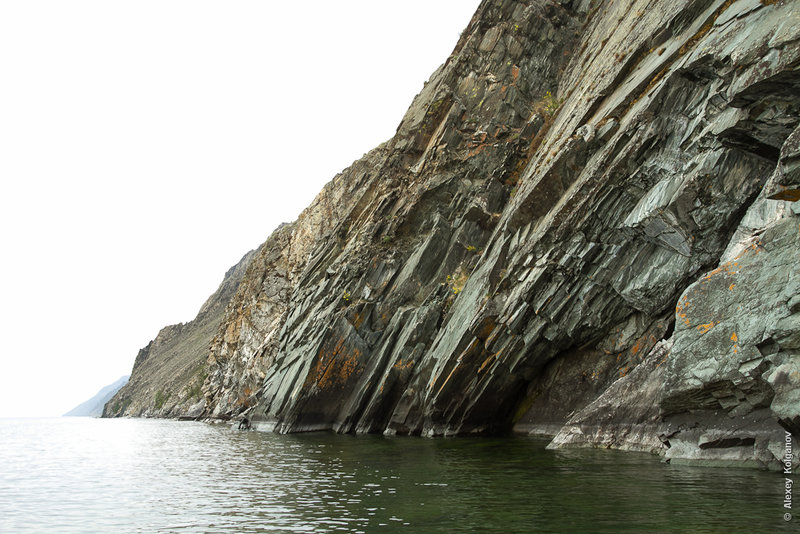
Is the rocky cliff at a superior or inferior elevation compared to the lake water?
superior

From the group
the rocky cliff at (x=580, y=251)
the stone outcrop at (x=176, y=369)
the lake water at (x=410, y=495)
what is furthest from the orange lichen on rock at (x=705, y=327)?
the stone outcrop at (x=176, y=369)

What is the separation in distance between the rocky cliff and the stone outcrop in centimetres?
6119

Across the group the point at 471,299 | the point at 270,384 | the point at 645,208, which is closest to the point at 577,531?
the point at 645,208

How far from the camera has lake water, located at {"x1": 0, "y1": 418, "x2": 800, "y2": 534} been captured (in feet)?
32.9

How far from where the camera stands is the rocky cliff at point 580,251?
593 inches

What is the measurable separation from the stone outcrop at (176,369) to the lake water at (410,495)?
75.4m

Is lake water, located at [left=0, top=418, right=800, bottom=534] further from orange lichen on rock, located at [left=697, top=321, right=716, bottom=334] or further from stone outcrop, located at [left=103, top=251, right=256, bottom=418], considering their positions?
stone outcrop, located at [left=103, top=251, right=256, bottom=418]

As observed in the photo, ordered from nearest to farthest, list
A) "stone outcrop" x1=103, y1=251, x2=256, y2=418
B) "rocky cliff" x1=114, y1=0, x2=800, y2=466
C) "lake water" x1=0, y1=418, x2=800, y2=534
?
"lake water" x1=0, y1=418, x2=800, y2=534, "rocky cliff" x1=114, y1=0, x2=800, y2=466, "stone outcrop" x1=103, y1=251, x2=256, y2=418

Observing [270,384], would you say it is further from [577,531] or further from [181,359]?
[181,359]

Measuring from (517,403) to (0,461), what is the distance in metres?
28.5

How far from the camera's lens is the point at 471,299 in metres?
31.2

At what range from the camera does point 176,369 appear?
131 m

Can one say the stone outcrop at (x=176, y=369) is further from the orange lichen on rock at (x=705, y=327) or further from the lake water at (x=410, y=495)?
the orange lichen on rock at (x=705, y=327)

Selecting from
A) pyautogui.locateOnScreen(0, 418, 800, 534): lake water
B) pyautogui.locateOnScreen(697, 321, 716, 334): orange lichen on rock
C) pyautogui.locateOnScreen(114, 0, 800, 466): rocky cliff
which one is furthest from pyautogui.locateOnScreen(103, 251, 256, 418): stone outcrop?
pyautogui.locateOnScreen(697, 321, 716, 334): orange lichen on rock
